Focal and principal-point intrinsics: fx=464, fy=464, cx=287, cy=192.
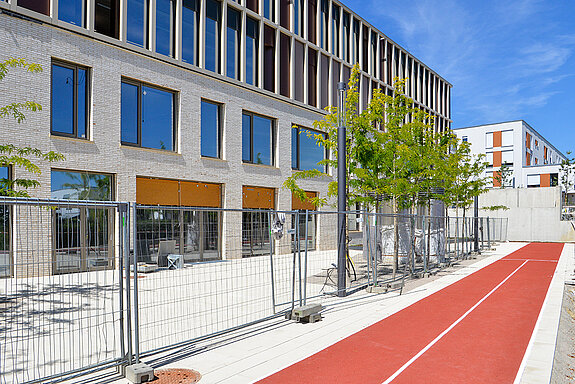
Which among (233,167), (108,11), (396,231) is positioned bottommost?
(396,231)

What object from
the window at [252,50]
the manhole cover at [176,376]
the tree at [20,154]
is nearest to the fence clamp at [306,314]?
the manhole cover at [176,376]

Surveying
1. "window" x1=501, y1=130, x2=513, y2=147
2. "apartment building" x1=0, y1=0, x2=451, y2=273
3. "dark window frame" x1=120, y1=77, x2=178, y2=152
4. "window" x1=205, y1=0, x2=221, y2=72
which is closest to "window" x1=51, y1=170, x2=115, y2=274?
"apartment building" x1=0, y1=0, x2=451, y2=273

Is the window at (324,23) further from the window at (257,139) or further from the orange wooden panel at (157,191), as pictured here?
the orange wooden panel at (157,191)

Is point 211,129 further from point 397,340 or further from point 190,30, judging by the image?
point 397,340

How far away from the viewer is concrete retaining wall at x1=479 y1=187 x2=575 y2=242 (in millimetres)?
43250

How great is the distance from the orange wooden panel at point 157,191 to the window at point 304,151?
9400 mm

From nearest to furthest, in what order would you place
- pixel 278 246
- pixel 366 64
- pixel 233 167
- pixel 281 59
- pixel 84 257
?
pixel 84 257 < pixel 278 246 < pixel 233 167 < pixel 281 59 < pixel 366 64

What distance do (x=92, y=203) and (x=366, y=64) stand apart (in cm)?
3300

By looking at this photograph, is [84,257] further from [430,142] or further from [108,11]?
[430,142]

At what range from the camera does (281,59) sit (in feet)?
90.4

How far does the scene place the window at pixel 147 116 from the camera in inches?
754

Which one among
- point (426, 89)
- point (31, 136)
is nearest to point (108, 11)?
point (31, 136)

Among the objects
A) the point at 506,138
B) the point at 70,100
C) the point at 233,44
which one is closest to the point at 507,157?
the point at 506,138

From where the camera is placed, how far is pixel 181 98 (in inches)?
831
